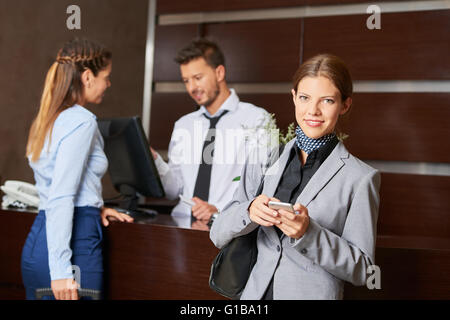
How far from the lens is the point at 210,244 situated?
2.11m

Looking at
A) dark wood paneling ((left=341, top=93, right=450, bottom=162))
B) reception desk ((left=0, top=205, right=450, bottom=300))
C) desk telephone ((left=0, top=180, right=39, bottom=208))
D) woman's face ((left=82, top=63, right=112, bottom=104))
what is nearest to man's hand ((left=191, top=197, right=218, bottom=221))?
reception desk ((left=0, top=205, right=450, bottom=300))

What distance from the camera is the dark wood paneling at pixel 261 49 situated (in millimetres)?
3883

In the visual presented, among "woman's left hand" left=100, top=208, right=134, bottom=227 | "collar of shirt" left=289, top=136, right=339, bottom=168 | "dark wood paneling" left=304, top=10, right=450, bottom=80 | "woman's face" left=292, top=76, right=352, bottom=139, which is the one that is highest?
"dark wood paneling" left=304, top=10, right=450, bottom=80

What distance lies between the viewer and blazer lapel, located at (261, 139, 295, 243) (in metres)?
1.41

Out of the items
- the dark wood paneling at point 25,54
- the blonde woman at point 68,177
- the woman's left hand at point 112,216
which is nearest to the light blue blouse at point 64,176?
the blonde woman at point 68,177

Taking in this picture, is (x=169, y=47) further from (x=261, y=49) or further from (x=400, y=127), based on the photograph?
(x=400, y=127)

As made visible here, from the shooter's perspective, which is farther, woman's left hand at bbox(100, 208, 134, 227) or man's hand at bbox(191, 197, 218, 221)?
man's hand at bbox(191, 197, 218, 221)

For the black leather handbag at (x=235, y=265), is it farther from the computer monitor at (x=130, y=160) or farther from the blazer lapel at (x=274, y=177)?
the computer monitor at (x=130, y=160)

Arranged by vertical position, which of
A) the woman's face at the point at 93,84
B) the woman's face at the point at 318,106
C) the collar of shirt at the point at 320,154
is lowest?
the collar of shirt at the point at 320,154

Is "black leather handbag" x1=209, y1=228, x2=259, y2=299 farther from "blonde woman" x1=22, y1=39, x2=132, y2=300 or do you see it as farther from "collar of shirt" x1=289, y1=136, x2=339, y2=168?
"blonde woman" x1=22, y1=39, x2=132, y2=300

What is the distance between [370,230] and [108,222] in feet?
4.52

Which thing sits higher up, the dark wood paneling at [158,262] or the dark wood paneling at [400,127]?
the dark wood paneling at [400,127]

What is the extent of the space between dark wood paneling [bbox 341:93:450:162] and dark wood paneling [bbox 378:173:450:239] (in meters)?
0.16
